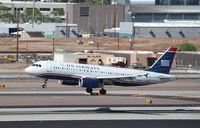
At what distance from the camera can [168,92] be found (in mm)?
84188

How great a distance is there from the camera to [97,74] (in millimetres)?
81375

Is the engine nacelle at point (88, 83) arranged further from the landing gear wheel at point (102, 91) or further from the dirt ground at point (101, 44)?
the dirt ground at point (101, 44)

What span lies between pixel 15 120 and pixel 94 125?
6.07 m

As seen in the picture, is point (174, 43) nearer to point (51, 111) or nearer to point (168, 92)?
point (168, 92)

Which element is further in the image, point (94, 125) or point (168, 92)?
point (168, 92)

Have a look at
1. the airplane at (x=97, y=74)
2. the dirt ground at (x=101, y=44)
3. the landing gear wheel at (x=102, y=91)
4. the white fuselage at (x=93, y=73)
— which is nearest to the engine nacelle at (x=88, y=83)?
the airplane at (x=97, y=74)

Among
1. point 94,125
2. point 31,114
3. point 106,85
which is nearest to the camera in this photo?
point 94,125

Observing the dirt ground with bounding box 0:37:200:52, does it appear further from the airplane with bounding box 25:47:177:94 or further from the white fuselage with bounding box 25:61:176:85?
the airplane with bounding box 25:47:177:94

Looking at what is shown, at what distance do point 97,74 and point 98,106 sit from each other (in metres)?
14.3

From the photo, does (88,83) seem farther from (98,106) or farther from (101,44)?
(101,44)

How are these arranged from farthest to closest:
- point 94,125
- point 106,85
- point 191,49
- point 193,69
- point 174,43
Result: point 174,43
point 191,49
point 193,69
point 106,85
point 94,125

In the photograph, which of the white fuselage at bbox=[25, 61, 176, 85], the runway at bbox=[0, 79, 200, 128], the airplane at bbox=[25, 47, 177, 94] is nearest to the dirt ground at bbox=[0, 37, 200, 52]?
the runway at bbox=[0, 79, 200, 128]

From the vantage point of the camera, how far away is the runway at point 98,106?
55406mm

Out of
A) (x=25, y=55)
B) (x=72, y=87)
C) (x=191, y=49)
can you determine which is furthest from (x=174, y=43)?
(x=72, y=87)
